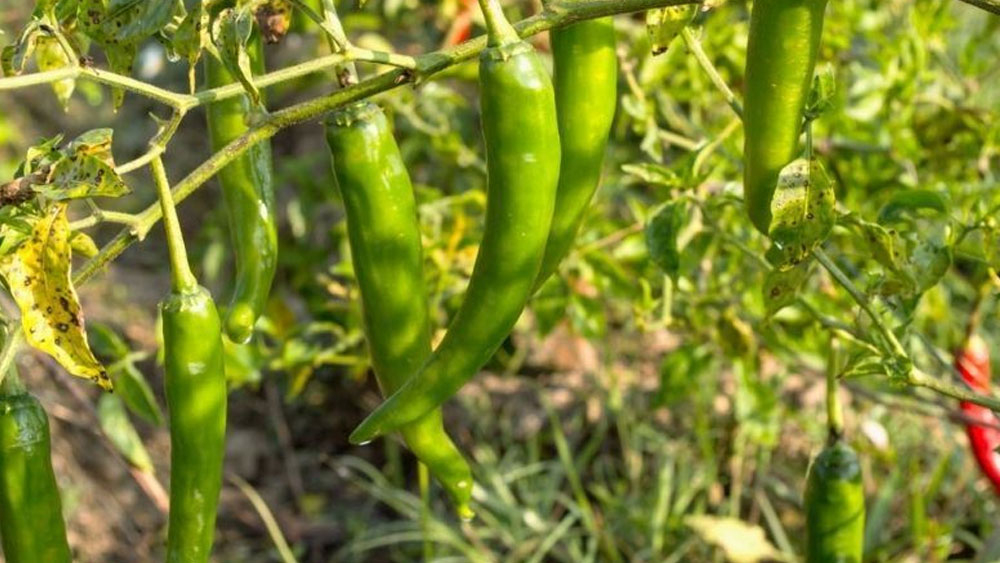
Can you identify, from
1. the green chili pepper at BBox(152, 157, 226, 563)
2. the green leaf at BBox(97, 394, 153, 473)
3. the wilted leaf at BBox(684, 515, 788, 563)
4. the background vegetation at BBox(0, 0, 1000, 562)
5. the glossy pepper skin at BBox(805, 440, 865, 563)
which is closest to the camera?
the green chili pepper at BBox(152, 157, 226, 563)

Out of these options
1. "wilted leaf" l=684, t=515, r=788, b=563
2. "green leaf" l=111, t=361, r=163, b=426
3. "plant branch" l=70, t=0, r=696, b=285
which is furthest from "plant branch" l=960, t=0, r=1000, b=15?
"wilted leaf" l=684, t=515, r=788, b=563

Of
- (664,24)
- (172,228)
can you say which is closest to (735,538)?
(664,24)

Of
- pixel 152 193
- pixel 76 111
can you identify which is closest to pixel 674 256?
pixel 152 193

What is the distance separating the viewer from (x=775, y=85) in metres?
1.24

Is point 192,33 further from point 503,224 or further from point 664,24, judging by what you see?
point 664,24

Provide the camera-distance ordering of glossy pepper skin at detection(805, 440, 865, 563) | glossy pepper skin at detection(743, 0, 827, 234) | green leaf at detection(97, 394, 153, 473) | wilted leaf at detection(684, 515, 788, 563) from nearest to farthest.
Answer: glossy pepper skin at detection(743, 0, 827, 234), glossy pepper skin at detection(805, 440, 865, 563), green leaf at detection(97, 394, 153, 473), wilted leaf at detection(684, 515, 788, 563)

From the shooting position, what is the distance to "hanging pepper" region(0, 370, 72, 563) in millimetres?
1350

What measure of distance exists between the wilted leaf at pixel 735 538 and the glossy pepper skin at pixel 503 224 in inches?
66.7

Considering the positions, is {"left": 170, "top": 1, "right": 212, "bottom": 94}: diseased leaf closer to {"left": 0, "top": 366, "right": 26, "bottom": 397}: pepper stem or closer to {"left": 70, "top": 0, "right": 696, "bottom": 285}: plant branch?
{"left": 70, "top": 0, "right": 696, "bottom": 285}: plant branch

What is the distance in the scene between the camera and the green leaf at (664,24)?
145 cm

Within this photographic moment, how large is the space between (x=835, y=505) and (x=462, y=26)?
1939mm

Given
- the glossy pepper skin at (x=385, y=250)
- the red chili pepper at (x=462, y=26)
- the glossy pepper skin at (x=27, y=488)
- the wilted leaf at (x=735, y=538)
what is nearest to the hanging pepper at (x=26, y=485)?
the glossy pepper skin at (x=27, y=488)

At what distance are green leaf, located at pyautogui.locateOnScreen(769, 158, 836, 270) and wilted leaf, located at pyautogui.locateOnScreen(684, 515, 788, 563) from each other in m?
1.68

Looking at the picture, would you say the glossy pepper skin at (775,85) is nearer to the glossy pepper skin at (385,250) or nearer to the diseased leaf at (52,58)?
the glossy pepper skin at (385,250)
